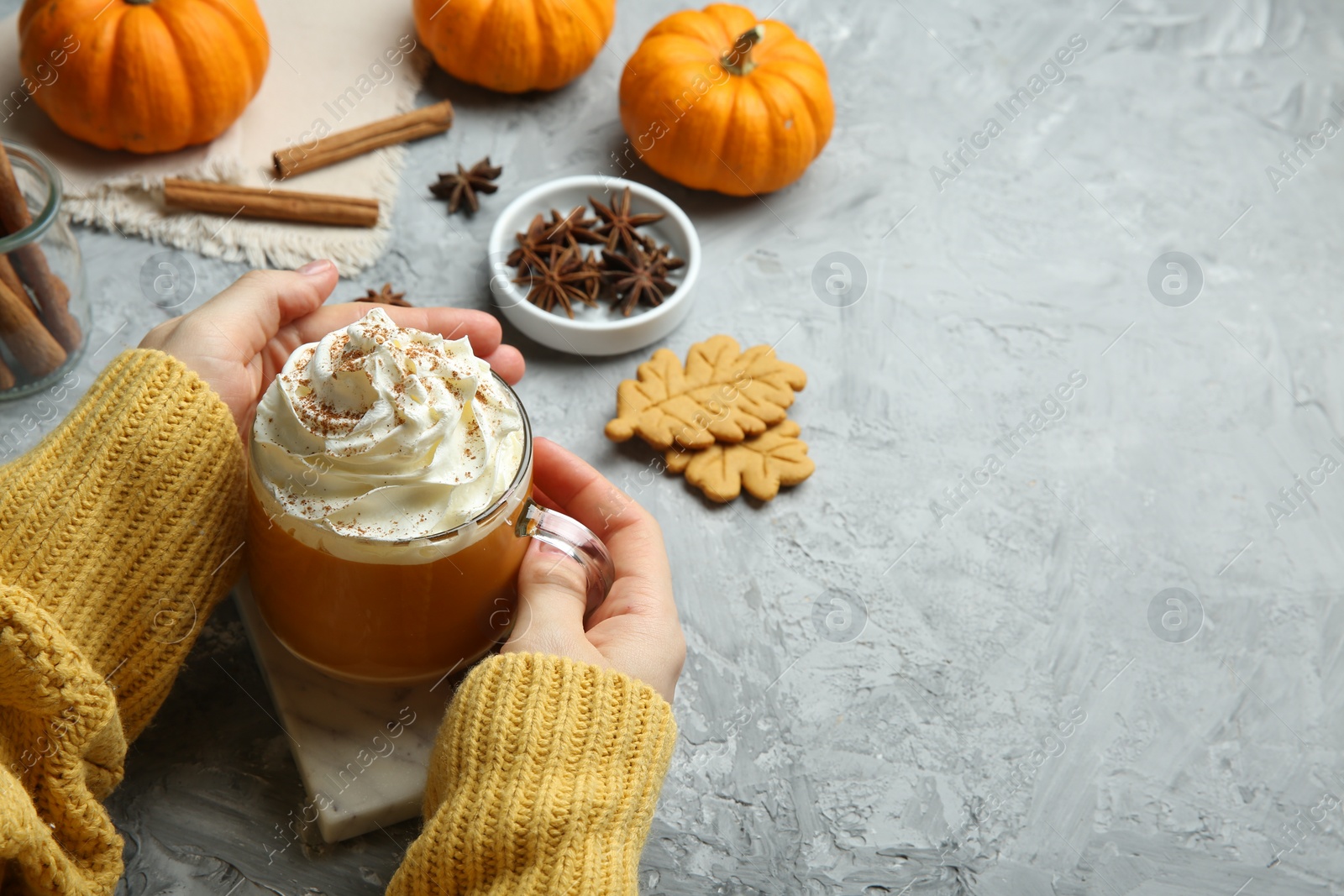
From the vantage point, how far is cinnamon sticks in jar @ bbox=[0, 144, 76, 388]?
1514 mm

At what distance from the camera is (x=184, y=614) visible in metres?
1.24

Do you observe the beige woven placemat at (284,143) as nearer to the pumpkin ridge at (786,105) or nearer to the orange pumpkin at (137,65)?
the orange pumpkin at (137,65)

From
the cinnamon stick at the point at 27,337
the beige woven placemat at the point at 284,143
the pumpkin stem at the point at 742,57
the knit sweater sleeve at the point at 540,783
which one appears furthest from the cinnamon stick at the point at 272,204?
the knit sweater sleeve at the point at 540,783

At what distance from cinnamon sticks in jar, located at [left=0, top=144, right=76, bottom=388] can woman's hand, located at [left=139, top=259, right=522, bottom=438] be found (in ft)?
0.98

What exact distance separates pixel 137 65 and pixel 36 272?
44 centimetres

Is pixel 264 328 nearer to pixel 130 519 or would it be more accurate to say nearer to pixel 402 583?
pixel 130 519

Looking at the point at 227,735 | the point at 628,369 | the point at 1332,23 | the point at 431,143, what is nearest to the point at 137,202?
the point at 431,143

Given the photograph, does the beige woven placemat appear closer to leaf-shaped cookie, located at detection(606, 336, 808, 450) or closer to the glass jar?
the glass jar

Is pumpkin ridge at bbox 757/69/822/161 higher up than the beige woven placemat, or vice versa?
pumpkin ridge at bbox 757/69/822/161

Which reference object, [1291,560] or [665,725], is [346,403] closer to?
[665,725]

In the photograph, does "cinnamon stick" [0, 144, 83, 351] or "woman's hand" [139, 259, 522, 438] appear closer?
"woman's hand" [139, 259, 522, 438]

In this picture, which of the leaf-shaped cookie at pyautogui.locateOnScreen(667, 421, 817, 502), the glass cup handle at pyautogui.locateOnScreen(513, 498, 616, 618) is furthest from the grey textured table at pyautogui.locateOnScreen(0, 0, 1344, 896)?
the glass cup handle at pyautogui.locateOnScreen(513, 498, 616, 618)

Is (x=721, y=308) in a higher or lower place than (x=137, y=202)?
higher

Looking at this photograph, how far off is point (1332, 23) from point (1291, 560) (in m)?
1.42
